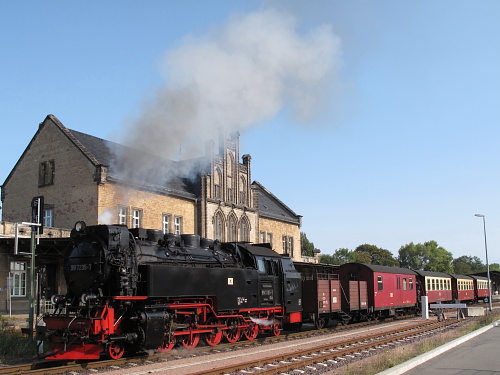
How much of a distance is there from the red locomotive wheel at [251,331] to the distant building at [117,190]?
1005 centimetres

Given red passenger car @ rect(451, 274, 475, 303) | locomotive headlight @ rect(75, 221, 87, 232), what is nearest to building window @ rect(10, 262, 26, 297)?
locomotive headlight @ rect(75, 221, 87, 232)

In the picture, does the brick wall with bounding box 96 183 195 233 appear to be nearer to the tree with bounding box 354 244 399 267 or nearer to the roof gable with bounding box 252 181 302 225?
the roof gable with bounding box 252 181 302 225

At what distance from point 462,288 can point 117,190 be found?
82.2ft

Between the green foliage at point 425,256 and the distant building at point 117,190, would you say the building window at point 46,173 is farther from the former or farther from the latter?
the green foliage at point 425,256

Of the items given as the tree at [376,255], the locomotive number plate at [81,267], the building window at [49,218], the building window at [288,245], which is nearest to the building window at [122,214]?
the building window at [49,218]

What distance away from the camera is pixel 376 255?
99.2 m

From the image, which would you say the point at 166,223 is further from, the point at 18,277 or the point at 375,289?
the point at 375,289

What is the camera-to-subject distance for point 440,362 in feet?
35.6

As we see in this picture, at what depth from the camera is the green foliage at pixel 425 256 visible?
354ft

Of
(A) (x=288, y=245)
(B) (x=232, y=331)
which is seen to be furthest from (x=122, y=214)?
(A) (x=288, y=245)

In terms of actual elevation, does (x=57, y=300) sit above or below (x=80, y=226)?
below

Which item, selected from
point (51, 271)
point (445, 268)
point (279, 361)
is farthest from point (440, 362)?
point (445, 268)

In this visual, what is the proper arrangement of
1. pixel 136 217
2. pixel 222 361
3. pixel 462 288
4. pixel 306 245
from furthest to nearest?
1. pixel 306 245
2. pixel 462 288
3. pixel 136 217
4. pixel 222 361

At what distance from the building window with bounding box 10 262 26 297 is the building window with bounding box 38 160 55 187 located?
269 inches
